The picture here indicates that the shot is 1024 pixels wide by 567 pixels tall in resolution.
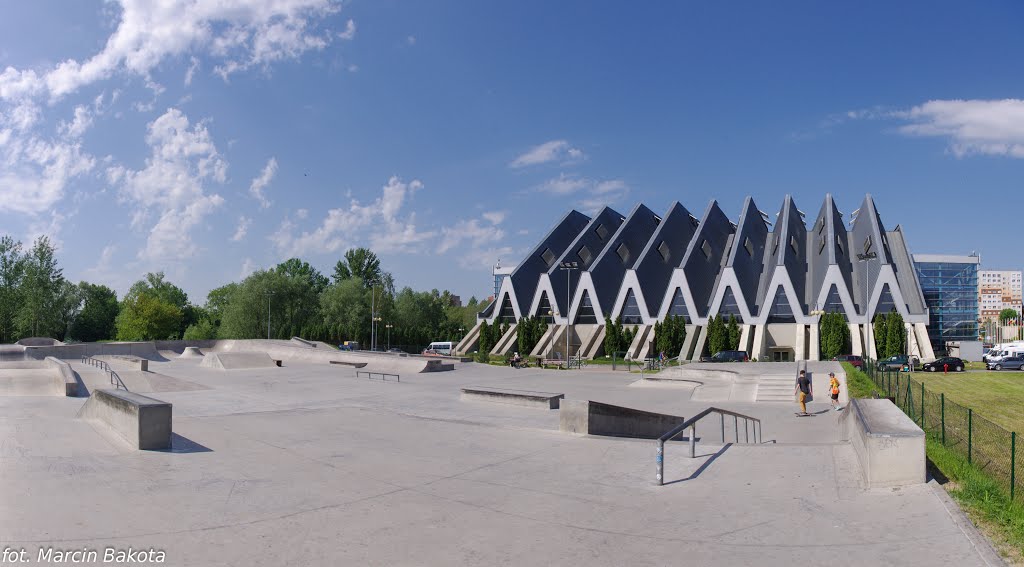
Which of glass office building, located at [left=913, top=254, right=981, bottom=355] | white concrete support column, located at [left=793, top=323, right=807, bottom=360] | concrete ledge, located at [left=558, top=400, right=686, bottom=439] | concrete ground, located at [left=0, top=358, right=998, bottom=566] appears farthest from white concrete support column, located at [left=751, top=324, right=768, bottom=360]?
concrete ground, located at [left=0, top=358, right=998, bottom=566]

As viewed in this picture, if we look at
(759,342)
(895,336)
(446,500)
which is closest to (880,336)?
(895,336)

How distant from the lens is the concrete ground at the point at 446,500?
529cm

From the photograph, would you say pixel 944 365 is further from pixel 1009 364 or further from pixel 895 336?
pixel 895 336

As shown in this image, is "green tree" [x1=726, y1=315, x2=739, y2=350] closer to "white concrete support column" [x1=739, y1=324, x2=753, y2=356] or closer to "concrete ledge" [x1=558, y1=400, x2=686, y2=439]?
"white concrete support column" [x1=739, y1=324, x2=753, y2=356]

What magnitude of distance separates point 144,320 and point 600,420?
7395cm

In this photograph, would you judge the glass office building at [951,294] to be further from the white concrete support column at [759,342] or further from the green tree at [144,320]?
the green tree at [144,320]

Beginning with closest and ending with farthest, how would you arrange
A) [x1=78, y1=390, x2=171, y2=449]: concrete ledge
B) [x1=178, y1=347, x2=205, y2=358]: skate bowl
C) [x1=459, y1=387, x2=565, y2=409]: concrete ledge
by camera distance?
1. [x1=78, y1=390, x2=171, y2=449]: concrete ledge
2. [x1=459, y1=387, x2=565, y2=409]: concrete ledge
3. [x1=178, y1=347, x2=205, y2=358]: skate bowl

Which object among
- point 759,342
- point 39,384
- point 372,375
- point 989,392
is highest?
point 759,342

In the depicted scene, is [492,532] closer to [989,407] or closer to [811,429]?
[811,429]

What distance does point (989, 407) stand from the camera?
70.4 feet

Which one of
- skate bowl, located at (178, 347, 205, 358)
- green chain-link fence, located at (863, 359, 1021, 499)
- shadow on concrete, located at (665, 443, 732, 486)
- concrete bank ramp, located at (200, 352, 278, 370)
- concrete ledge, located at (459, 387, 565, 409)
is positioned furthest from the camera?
skate bowl, located at (178, 347, 205, 358)

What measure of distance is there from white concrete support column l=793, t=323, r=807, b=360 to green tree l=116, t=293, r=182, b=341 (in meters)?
67.3

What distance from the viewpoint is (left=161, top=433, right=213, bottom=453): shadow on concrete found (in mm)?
9383

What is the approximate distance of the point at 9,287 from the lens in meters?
58.1
